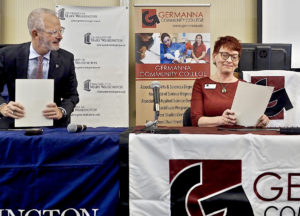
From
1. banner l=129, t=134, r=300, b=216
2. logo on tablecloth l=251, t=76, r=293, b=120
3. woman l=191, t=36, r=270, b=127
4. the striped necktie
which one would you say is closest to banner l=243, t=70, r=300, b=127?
logo on tablecloth l=251, t=76, r=293, b=120

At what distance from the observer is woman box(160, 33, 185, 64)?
148 inches

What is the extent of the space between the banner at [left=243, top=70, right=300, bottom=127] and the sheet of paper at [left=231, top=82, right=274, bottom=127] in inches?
25.4

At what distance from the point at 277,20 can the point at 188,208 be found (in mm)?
3267

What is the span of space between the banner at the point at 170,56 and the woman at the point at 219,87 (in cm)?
168

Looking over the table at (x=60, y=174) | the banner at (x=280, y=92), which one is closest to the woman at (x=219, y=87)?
the banner at (x=280, y=92)

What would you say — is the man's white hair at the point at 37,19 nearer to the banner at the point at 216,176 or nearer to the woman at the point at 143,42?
the banner at the point at 216,176

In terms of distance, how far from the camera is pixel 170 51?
3.78 m

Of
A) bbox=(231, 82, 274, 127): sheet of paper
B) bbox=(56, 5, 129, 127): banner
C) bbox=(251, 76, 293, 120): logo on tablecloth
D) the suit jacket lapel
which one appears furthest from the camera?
bbox=(56, 5, 129, 127): banner

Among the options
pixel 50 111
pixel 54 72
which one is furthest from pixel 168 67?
pixel 50 111

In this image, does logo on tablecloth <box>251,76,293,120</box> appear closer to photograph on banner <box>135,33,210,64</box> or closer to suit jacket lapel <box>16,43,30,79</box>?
suit jacket lapel <box>16,43,30,79</box>

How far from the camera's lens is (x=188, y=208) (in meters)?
1.22

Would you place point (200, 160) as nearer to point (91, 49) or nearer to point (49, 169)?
point (49, 169)

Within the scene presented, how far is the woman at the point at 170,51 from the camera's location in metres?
3.77

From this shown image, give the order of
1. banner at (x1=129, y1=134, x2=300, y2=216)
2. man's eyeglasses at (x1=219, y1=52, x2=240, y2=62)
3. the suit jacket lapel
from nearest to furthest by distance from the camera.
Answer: banner at (x1=129, y1=134, x2=300, y2=216), the suit jacket lapel, man's eyeglasses at (x1=219, y1=52, x2=240, y2=62)
